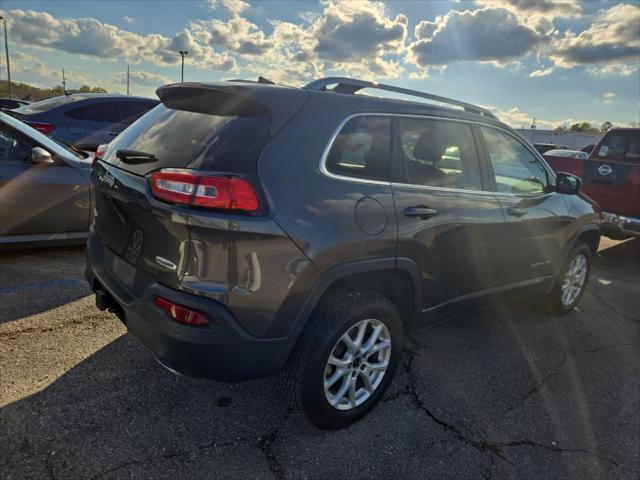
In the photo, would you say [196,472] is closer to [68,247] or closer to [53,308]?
[53,308]

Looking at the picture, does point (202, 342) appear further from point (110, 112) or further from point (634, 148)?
point (634, 148)

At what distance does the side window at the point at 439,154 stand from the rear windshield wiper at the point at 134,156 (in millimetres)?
1392

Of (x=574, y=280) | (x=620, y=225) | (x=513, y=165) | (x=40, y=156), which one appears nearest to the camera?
(x=513, y=165)

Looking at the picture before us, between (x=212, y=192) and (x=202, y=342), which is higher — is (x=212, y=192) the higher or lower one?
the higher one

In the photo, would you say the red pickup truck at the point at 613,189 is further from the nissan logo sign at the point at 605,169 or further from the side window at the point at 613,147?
the side window at the point at 613,147

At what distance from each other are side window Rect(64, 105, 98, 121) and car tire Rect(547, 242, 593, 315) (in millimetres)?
7471

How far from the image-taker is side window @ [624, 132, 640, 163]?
7797 millimetres

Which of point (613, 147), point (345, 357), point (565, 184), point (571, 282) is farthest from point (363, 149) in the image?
point (613, 147)

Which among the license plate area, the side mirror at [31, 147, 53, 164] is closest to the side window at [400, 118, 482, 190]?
Answer: the license plate area

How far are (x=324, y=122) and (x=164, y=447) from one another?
180cm

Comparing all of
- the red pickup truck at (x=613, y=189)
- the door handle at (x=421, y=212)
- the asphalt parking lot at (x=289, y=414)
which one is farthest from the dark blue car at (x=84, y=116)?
the red pickup truck at (x=613, y=189)

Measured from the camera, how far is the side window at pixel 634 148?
7.80 metres

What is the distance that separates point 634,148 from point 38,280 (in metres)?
8.93

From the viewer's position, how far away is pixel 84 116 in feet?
25.6
